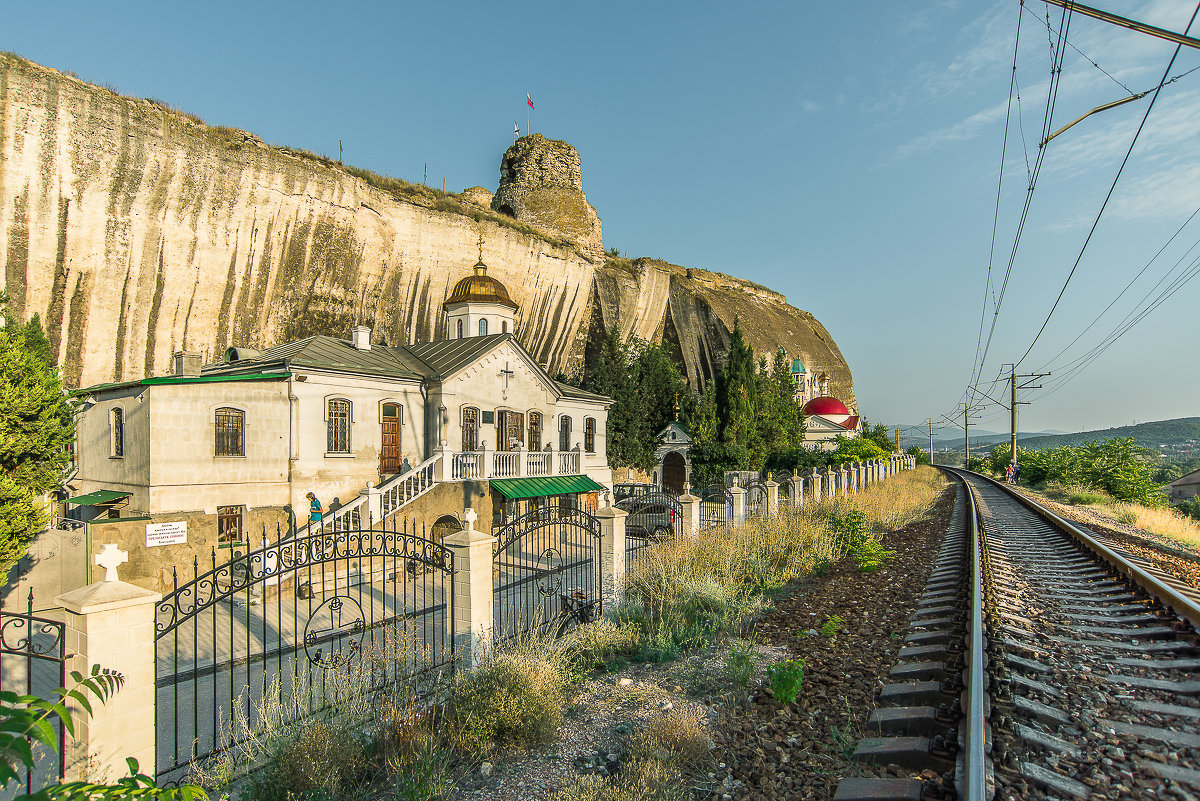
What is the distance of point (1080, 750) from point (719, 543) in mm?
7443

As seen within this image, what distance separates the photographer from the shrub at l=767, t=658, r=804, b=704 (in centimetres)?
537

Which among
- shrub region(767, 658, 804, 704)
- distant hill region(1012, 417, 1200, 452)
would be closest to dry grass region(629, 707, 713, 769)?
shrub region(767, 658, 804, 704)

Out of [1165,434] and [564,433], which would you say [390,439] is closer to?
[564,433]

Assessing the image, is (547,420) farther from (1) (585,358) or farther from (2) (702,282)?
(2) (702,282)

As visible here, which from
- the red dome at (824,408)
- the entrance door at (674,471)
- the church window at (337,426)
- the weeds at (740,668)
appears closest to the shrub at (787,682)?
the weeds at (740,668)

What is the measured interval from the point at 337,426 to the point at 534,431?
835 cm

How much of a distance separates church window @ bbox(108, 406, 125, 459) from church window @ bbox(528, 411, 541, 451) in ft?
41.8

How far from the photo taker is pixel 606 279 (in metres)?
45.4

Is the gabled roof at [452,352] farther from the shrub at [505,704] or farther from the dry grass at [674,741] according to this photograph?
the dry grass at [674,741]

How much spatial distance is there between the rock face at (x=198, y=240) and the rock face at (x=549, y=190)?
8573mm

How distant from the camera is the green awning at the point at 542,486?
19547mm

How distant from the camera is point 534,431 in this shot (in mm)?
24594

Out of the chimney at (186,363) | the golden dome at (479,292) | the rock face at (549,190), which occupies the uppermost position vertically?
the rock face at (549,190)

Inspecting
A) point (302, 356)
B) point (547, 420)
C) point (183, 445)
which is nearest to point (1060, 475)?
point (547, 420)
